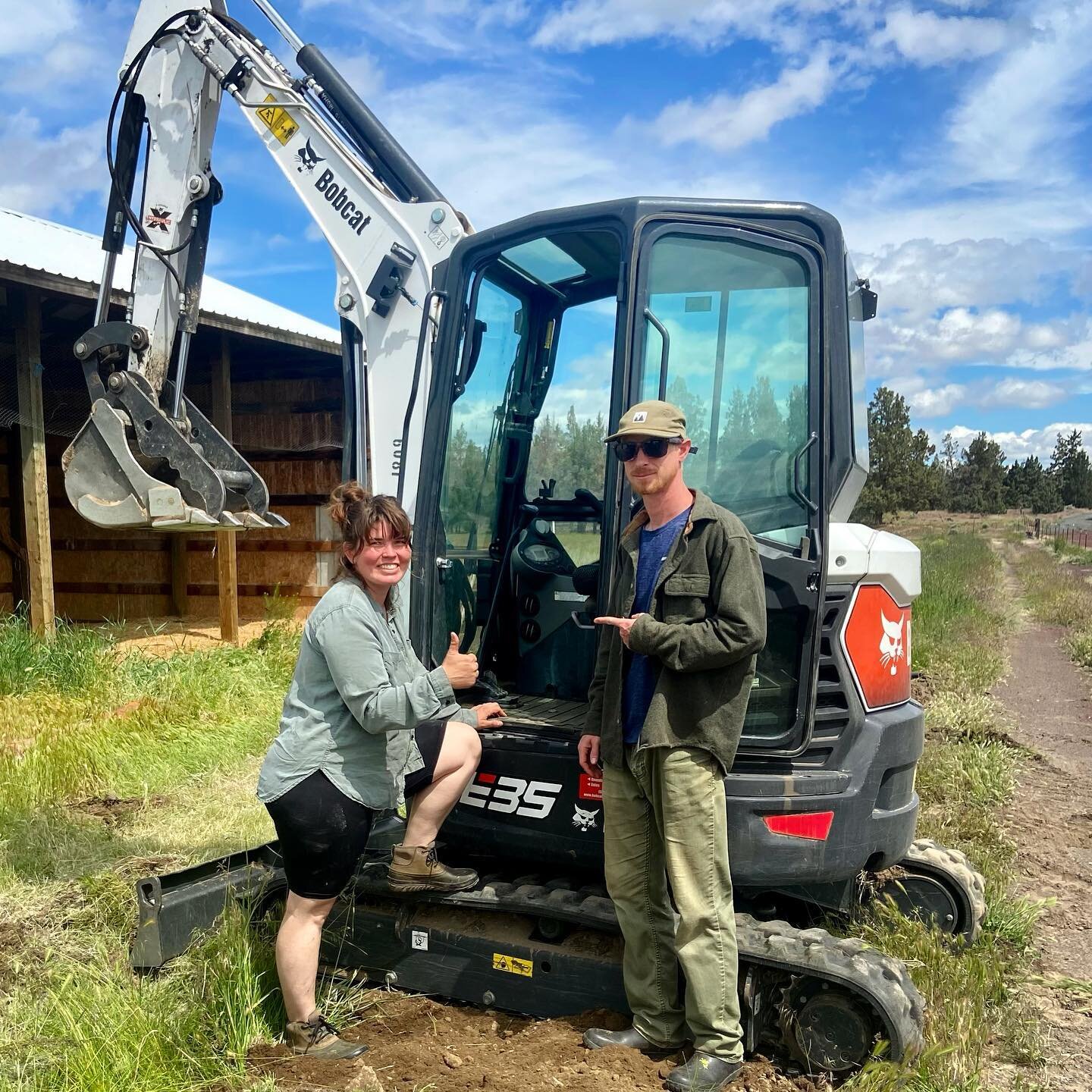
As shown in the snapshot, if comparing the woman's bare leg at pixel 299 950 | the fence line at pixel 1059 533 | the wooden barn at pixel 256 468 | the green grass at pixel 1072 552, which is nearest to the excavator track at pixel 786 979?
the woman's bare leg at pixel 299 950

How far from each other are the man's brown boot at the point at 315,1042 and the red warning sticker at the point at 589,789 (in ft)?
3.55

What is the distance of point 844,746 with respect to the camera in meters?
3.45

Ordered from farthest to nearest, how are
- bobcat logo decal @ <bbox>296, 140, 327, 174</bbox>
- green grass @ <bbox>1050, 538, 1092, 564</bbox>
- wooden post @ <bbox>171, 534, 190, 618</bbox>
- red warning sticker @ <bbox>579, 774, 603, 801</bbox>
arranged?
green grass @ <bbox>1050, 538, 1092, 564</bbox>, wooden post @ <bbox>171, 534, 190, 618</bbox>, bobcat logo decal @ <bbox>296, 140, 327, 174</bbox>, red warning sticker @ <bbox>579, 774, 603, 801</bbox>

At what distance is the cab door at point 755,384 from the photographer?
3.38m

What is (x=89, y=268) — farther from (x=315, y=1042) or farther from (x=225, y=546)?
(x=315, y=1042)

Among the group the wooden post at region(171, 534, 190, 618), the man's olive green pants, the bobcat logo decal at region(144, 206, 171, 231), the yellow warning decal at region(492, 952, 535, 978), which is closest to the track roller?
the man's olive green pants

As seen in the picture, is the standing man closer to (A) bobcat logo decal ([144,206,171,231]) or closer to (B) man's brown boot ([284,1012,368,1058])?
(B) man's brown boot ([284,1012,368,1058])

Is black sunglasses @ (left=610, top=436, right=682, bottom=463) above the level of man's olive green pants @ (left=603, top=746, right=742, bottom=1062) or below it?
above

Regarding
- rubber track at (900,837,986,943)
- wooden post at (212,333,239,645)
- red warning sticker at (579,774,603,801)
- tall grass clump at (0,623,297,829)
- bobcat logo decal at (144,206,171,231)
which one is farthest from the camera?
wooden post at (212,333,239,645)

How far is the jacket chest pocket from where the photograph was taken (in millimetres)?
3010

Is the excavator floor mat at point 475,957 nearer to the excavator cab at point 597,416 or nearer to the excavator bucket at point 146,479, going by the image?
the excavator cab at point 597,416

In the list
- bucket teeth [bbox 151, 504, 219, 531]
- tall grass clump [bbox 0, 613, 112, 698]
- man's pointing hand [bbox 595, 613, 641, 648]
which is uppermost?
bucket teeth [bbox 151, 504, 219, 531]

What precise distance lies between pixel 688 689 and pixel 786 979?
3.50 feet

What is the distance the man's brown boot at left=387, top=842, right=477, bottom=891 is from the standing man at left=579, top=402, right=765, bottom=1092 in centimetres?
81
